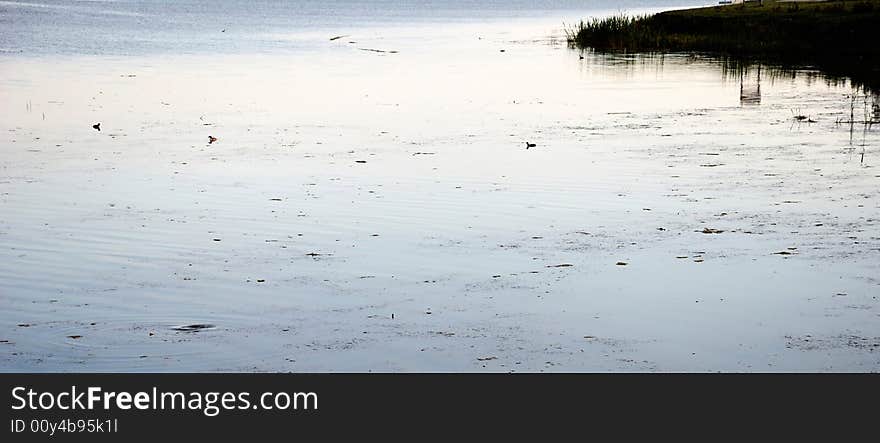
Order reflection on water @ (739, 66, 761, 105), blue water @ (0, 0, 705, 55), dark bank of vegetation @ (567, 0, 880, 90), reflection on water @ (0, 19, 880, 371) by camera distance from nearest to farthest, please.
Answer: reflection on water @ (0, 19, 880, 371)
reflection on water @ (739, 66, 761, 105)
dark bank of vegetation @ (567, 0, 880, 90)
blue water @ (0, 0, 705, 55)

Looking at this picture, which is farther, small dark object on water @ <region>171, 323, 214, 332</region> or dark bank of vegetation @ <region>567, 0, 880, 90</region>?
dark bank of vegetation @ <region>567, 0, 880, 90</region>

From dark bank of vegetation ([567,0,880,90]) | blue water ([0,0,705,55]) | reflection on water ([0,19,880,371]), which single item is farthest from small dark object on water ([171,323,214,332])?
blue water ([0,0,705,55])

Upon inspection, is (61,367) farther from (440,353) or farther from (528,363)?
(528,363)

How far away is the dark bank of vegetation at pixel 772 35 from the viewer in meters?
34.4

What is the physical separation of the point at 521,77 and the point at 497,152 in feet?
45.0

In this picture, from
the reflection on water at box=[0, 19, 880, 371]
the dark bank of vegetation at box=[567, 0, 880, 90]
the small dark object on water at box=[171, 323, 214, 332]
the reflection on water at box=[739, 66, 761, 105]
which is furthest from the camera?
the dark bank of vegetation at box=[567, 0, 880, 90]

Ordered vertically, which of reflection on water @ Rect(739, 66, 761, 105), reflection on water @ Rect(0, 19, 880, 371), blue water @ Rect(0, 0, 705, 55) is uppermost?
blue water @ Rect(0, 0, 705, 55)

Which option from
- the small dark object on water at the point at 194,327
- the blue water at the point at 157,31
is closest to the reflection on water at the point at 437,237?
the small dark object on water at the point at 194,327

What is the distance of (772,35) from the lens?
39094 mm

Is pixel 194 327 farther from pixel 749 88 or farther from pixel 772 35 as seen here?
pixel 772 35

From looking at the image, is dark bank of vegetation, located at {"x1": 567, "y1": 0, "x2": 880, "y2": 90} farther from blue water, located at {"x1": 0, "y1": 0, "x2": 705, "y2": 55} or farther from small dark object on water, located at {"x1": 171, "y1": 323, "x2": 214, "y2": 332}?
small dark object on water, located at {"x1": 171, "y1": 323, "x2": 214, "y2": 332}

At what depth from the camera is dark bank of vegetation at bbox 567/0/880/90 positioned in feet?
113

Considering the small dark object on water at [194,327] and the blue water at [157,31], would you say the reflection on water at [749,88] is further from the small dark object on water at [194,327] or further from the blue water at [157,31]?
the blue water at [157,31]

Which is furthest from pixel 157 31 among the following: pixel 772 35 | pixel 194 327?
pixel 194 327
